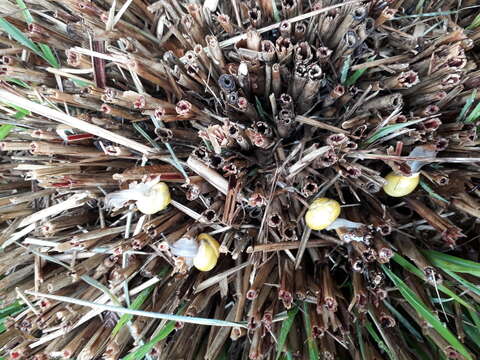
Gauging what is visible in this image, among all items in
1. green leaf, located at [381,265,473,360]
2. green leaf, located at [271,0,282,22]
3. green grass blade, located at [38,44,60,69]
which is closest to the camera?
green leaf, located at [381,265,473,360]

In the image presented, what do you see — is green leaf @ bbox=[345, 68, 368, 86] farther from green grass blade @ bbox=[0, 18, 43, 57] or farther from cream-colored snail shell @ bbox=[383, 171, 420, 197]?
green grass blade @ bbox=[0, 18, 43, 57]

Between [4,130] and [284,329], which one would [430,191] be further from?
[4,130]

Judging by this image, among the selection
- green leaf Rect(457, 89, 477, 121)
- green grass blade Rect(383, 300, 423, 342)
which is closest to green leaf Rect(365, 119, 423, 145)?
green leaf Rect(457, 89, 477, 121)

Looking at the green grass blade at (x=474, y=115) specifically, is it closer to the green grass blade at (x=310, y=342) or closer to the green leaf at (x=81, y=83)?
the green grass blade at (x=310, y=342)

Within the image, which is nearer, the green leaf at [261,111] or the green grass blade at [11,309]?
the green leaf at [261,111]

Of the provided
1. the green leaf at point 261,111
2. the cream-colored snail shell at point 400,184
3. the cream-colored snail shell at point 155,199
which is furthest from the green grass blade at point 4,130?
the cream-colored snail shell at point 400,184

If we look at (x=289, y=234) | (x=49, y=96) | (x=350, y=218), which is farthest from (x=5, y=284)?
(x=350, y=218)

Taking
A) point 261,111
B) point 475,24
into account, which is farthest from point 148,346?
point 475,24
